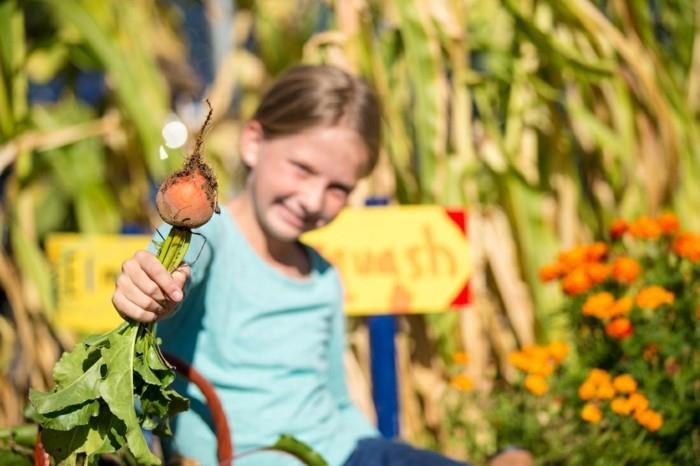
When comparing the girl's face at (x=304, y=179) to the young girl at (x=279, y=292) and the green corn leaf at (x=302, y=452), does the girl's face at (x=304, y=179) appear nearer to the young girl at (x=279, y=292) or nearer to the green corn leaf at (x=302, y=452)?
the young girl at (x=279, y=292)

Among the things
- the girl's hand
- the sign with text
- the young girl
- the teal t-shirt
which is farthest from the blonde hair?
the girl's hand

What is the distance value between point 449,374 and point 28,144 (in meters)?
1.01

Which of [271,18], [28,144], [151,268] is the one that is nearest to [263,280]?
[151,268]

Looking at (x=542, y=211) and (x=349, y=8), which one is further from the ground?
(x=349, y=8)

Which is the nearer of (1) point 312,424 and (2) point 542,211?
(1) point 312,424

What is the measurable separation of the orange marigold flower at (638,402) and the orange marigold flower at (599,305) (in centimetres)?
13

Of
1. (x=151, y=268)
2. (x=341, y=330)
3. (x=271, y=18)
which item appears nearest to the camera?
(x=151, y=268)

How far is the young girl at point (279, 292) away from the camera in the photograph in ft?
4.26

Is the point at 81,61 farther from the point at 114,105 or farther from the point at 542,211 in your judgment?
the point at 542,211

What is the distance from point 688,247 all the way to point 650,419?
274 millimetres

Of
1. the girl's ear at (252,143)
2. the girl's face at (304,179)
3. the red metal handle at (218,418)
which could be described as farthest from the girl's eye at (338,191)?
the red metal handle at (218,418)

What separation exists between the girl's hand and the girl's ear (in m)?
0.60

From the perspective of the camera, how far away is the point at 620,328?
5.06ft

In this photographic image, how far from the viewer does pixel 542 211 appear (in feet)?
6.62
